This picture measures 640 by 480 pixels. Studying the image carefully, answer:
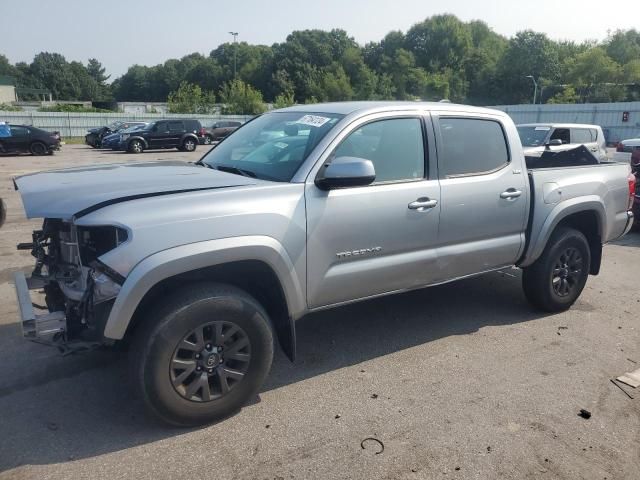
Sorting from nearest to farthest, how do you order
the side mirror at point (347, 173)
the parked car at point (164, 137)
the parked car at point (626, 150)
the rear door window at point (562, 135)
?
the side mirror at point (347, 173)
the parked car at point (626, 150)
the rear door window at point (562, 135)
the parked car at point (164, 137)

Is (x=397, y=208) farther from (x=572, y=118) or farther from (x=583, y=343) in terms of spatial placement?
(x=572, y=118)

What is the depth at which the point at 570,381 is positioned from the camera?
3.92m

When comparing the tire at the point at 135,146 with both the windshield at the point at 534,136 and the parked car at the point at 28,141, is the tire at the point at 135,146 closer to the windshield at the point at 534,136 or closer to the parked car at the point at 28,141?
the parked car at the point at 28,141

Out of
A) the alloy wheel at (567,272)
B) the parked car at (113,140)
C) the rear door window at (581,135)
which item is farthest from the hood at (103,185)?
the parked car at (113,140)

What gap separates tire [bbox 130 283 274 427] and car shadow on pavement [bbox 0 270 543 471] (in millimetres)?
228

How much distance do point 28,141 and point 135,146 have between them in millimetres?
4516

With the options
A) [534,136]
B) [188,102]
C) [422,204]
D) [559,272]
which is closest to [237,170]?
[422,204]

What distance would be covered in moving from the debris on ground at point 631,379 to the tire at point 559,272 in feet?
3.73

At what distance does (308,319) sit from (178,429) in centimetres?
193

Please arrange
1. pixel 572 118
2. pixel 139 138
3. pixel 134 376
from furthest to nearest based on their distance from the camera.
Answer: pixel 572 118, pixel 139 138, pixel 134 376

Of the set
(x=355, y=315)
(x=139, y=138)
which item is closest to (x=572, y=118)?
(x=139, y=138)

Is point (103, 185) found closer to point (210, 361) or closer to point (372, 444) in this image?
point (210, 361)

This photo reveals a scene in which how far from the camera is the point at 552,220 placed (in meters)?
4.79

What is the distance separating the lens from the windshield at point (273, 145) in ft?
12.2
